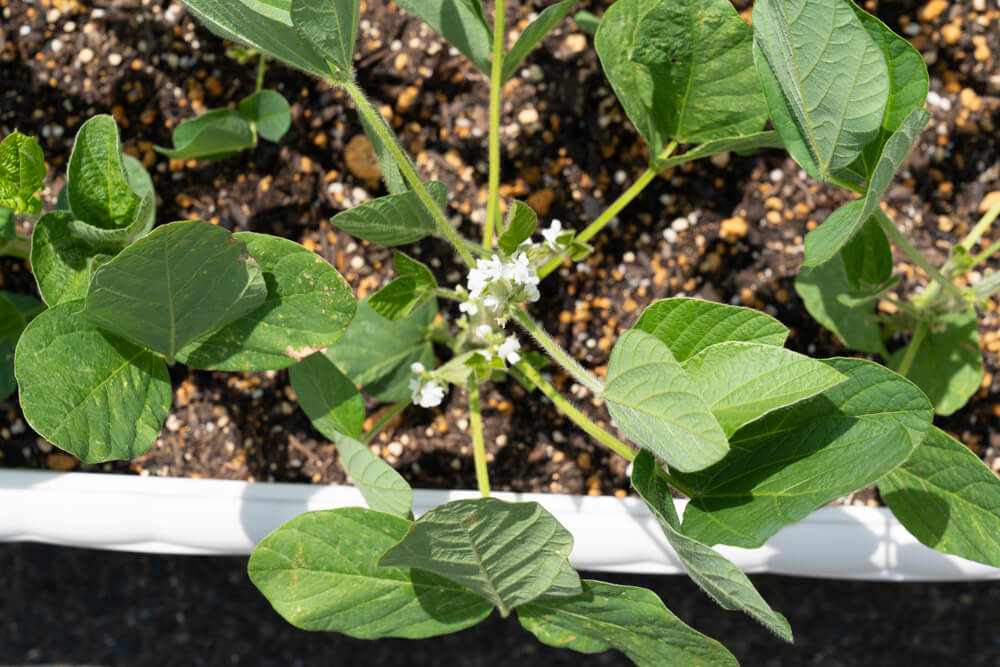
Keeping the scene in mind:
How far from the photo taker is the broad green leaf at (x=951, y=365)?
2.48 ft

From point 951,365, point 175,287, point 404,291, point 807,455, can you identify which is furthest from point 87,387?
point 951,365

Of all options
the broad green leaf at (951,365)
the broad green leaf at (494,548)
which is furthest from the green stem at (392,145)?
the broad green leaf at (951,365)

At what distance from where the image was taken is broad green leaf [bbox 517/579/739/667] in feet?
1.69

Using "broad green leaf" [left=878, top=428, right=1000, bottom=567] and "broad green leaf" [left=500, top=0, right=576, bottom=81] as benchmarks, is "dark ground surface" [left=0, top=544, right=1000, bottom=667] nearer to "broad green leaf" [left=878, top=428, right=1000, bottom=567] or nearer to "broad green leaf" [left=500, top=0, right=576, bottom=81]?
"broad green leaf" [left=878, top=428, right=1000, bottom=567]

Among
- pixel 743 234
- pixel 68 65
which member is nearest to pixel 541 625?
pixel 743 234

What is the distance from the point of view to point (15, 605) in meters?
1.04

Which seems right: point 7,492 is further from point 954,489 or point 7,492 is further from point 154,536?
point 954,489

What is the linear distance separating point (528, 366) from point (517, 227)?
15 centimetres

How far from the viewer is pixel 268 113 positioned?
31.8 inches

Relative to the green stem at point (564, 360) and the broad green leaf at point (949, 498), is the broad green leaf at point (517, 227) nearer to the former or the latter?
the green stem at point (564, 360)

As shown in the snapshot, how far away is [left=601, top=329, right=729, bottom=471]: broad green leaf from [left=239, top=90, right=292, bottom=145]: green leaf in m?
0.47

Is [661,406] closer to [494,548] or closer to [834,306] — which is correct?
[494,548]

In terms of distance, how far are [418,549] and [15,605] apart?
32.7 inches

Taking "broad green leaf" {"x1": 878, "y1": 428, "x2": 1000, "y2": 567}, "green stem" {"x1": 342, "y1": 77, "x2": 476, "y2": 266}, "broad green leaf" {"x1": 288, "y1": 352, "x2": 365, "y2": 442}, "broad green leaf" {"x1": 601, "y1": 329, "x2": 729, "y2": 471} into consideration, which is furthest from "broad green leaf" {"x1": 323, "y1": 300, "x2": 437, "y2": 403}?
"broad green leaf" {"x1": 878, "y1": 428, "x2": 1000, "y2": 567}
